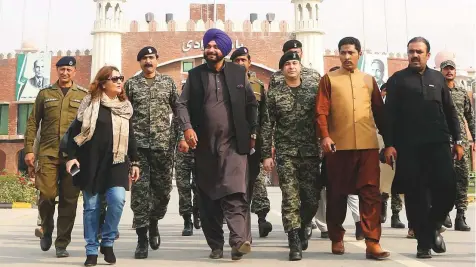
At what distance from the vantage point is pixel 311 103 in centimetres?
690

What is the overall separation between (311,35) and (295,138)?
3980 centimetres

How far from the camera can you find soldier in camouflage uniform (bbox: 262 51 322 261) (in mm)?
6742

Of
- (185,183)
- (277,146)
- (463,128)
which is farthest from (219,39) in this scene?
(463,128)

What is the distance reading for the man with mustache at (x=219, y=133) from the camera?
6.32 metres

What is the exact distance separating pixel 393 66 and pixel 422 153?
138 ft

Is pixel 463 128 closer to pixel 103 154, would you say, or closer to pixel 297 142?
pixel 297 142

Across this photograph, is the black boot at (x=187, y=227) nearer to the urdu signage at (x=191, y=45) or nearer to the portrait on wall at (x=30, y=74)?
the urdu signage at (x=191, y=45)

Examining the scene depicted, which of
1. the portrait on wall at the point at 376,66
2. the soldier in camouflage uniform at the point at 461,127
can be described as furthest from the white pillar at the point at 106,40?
the soldier in camouflage uniform at the point at 461,127

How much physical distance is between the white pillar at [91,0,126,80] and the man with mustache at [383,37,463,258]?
3889 cm

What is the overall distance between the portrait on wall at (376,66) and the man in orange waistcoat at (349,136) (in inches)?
1572

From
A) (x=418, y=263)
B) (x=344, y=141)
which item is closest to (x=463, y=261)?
(x=418, y=263)

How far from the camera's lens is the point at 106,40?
44781 mm

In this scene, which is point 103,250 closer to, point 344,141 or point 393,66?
point 344,141

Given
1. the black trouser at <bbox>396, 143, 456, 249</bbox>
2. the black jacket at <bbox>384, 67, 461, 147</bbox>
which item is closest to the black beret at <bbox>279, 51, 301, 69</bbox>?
the black jacket at <bbox>384, 67, 461, 147</bbox>
